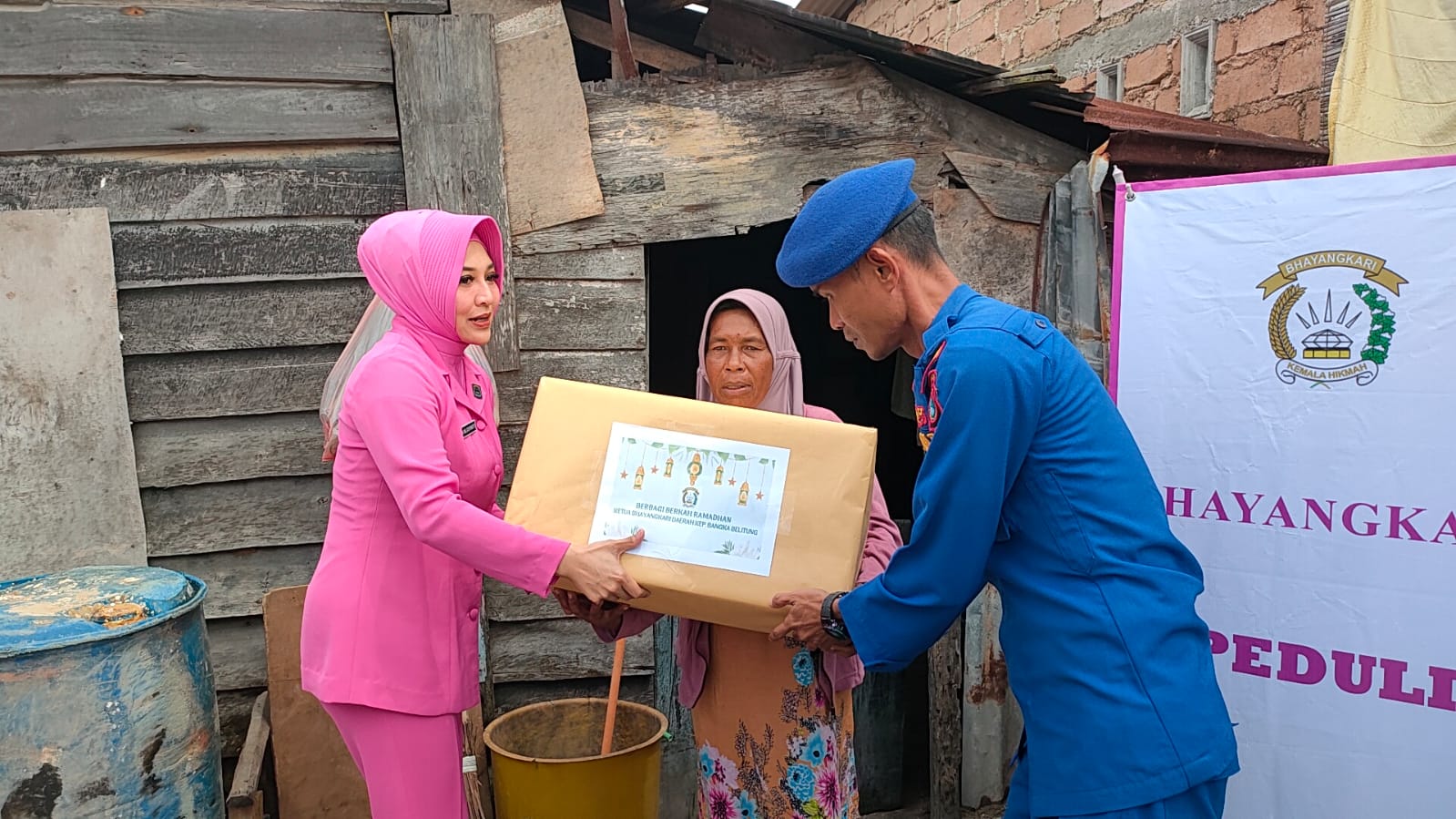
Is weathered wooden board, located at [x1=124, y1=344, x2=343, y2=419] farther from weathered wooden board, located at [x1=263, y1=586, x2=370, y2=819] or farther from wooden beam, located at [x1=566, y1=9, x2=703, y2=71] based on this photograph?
wooden beam, located at [x1=566, y1=9, x2=703, y2=71]

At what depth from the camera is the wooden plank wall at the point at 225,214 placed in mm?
2961

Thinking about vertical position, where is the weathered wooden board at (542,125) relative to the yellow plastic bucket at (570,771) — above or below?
above

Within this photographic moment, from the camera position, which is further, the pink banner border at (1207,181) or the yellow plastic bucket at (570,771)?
the yellow plastic bucket at (570,771)

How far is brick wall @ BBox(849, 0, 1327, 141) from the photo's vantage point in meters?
4.55

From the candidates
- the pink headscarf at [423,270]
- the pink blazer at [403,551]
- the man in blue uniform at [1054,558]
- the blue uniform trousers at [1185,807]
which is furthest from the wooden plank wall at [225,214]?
the blue uniform trousers at [1185,807]

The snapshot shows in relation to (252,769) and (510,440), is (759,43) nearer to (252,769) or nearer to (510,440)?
(510,440)

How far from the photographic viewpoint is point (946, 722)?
3762 millimetres

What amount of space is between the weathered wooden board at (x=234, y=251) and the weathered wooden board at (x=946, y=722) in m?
2.57

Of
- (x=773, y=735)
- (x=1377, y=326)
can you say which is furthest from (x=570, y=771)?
(x=1377, y=326)

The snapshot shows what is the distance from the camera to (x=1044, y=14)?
640cm

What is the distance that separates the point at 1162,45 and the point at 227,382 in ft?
16.6

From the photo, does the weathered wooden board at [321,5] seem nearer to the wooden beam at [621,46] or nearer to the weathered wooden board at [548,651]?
the wooden beam at [621,46]

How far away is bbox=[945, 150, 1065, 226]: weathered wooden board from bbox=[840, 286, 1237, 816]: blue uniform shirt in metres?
2.06

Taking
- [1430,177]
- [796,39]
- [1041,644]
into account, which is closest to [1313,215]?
[1430,177]
